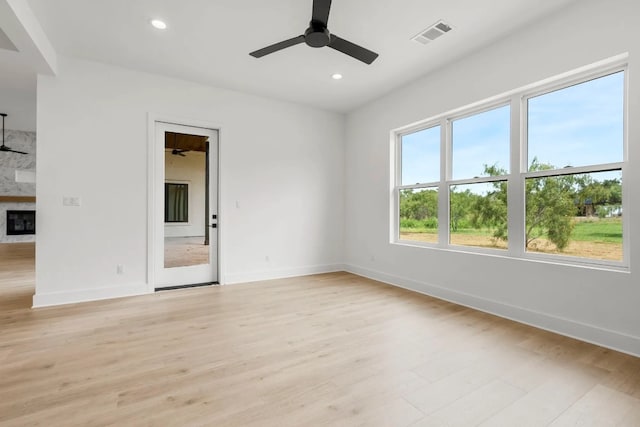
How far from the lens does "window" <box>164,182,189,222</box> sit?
14.0ft

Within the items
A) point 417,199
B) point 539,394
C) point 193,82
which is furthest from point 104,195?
point 539,394

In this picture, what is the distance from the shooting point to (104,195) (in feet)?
12.6

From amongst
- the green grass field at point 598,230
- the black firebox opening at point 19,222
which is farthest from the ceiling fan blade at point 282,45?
the black firebox opening at point 19,222

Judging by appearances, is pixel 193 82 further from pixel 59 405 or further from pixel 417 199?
pixel 59 405

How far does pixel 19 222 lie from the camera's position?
337 inches

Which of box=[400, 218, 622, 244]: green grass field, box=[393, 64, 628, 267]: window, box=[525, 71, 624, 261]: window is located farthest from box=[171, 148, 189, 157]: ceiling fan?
box=[400, 218, 622, 244]: green grass field

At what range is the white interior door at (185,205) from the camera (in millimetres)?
4242

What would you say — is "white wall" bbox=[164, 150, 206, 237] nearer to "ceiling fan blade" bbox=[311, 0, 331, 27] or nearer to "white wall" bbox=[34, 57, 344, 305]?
"white wall" bbox=[34, 57, 344, 305]

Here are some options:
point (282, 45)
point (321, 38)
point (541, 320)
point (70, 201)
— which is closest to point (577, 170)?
→ point (541, 320)

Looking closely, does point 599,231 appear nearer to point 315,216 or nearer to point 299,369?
point 299,369

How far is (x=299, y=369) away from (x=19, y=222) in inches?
419

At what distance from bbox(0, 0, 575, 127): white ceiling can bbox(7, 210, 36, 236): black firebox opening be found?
7637 mm

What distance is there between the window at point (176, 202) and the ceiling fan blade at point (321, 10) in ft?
9.91

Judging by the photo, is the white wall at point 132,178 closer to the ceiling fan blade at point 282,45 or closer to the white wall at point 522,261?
the white wall at point 522,261
